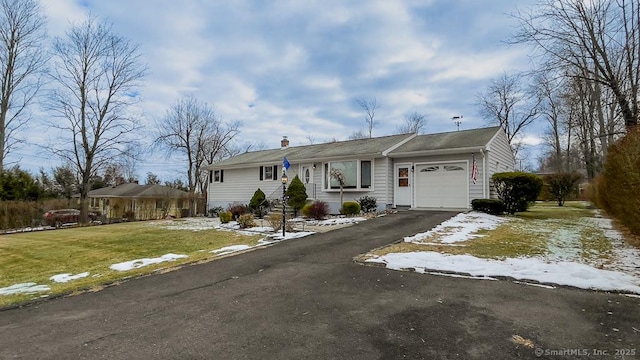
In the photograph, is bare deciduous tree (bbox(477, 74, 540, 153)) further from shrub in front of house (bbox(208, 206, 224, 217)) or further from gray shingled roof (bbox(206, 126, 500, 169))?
shrub in front of house (bbox(208, 206, 224, 217))

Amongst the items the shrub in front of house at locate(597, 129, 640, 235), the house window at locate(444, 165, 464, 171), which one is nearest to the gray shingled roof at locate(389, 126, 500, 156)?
the house window at locate(444, 165, 464, 171)

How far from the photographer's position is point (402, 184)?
15.3 metres

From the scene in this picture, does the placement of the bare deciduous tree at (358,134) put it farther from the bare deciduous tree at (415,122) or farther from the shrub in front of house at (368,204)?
the shrub in front of house at (368,204)

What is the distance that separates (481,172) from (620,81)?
5.75 m

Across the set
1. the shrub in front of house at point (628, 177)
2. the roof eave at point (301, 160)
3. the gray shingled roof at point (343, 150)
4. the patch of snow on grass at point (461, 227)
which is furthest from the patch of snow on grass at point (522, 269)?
the gray shingled roof at point (343, 150)

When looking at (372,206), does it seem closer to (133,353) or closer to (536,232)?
(536,232)

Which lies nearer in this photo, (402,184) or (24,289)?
(24,289)

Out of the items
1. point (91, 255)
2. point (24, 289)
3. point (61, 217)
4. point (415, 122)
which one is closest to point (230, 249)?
point (24, 289)

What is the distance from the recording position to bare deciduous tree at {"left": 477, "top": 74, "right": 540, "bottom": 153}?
Result: 30.4 m

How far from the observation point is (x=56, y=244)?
11523mm

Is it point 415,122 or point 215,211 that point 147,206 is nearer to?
point 215,211

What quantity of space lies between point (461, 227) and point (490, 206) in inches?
145

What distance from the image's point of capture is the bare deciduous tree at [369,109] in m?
36.5

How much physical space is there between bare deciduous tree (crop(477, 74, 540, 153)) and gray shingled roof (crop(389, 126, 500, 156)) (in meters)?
18.1
